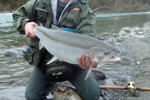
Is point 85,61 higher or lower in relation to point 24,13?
lower

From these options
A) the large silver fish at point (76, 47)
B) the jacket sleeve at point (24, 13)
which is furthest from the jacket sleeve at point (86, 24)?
the jacket sleeve at point (24, 13)

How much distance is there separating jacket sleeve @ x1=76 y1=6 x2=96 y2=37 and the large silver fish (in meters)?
0.69

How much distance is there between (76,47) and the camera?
2174 mm

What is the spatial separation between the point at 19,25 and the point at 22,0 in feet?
115

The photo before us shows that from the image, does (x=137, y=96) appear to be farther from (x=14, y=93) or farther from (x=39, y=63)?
(x=14, y=93)

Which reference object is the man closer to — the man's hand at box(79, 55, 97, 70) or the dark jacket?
the dark jacket

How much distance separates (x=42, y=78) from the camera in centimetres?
308

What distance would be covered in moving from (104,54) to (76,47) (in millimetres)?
386

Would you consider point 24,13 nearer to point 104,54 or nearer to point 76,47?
point 76,47

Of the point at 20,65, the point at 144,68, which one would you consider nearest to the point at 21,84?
the point at 20,65

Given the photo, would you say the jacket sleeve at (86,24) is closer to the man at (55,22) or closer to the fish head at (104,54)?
the man at (55,22)

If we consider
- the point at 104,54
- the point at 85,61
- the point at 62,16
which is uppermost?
the point at 62,16

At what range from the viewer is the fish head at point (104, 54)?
209 cm

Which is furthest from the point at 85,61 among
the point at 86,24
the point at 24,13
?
the point at 24,13
